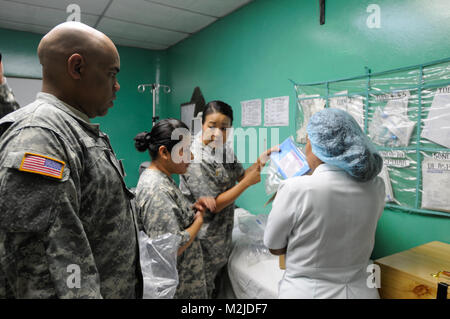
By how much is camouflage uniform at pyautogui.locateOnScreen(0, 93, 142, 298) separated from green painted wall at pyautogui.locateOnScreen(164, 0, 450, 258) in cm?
146

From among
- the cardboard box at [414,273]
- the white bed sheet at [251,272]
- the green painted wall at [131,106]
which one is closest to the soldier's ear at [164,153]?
the white bed sheet at [251,272]

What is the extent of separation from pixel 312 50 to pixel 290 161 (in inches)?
37.8

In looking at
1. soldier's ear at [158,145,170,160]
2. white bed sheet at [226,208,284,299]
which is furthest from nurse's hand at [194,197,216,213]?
white bed sheet at [226,208,284,299]

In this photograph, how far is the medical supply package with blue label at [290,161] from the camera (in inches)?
50.1

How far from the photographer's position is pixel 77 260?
1.87 feet

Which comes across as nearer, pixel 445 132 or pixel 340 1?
pixel 445 132

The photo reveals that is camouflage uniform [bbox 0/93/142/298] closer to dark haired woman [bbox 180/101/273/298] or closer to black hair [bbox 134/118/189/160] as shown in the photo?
black hair [bbox 134/118/189/160]

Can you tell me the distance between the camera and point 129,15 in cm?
268

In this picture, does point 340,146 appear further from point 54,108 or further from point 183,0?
point 183,0

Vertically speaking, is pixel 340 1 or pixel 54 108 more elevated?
pixel 340 1

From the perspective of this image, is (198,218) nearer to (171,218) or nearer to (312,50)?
(171,218)

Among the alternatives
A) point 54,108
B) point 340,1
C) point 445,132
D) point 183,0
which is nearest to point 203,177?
point 54,108
